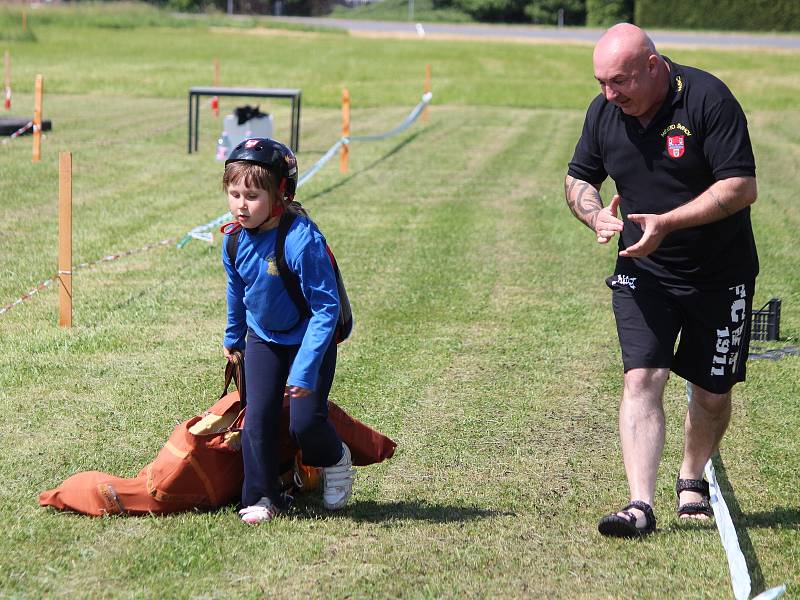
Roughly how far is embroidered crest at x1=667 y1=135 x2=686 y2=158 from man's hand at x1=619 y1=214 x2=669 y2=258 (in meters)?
0.28

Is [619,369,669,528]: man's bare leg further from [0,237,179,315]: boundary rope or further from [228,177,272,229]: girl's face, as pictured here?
[0,237,179,315]: boundary rope

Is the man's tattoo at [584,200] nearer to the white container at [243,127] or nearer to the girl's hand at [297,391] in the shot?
the girl's hand at [297,391]

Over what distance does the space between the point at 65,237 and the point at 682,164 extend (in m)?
4.91

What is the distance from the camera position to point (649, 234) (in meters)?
4.43

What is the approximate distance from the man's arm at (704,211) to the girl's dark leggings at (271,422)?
4.36ft

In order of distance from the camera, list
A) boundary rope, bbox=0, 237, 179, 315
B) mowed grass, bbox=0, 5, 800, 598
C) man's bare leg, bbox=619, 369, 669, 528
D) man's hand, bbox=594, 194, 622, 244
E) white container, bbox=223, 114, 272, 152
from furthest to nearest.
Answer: white container, bbox=223, 114, 272, 152 < boundary rope, bbox=0, 237, 179, 315 < man's bare leg, bbox=619, 369, 669, 528 < man's hand, bbox=594, 194, 622, 244 < mowed grass, bbox=0, 5, 800, 598

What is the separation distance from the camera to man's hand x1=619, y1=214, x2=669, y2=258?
Result: 4430mm

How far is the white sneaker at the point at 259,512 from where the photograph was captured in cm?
476

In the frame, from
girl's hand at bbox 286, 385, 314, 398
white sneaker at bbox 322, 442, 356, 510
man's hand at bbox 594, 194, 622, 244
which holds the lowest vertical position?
white sneaker at bbox 322, 442, 356, 510

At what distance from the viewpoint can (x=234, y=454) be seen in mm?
4926

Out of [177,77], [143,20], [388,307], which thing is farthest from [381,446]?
[143,20]

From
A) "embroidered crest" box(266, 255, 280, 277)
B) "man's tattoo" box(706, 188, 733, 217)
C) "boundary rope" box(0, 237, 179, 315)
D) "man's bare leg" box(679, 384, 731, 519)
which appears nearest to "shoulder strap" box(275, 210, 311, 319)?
"embroidered crest" box(266, 255, 280, 277)

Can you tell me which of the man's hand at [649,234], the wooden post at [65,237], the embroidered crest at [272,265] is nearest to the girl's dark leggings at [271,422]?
the embroidered crest at [272,265]

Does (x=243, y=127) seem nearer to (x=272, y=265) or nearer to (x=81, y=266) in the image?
(x=81, y=266)
